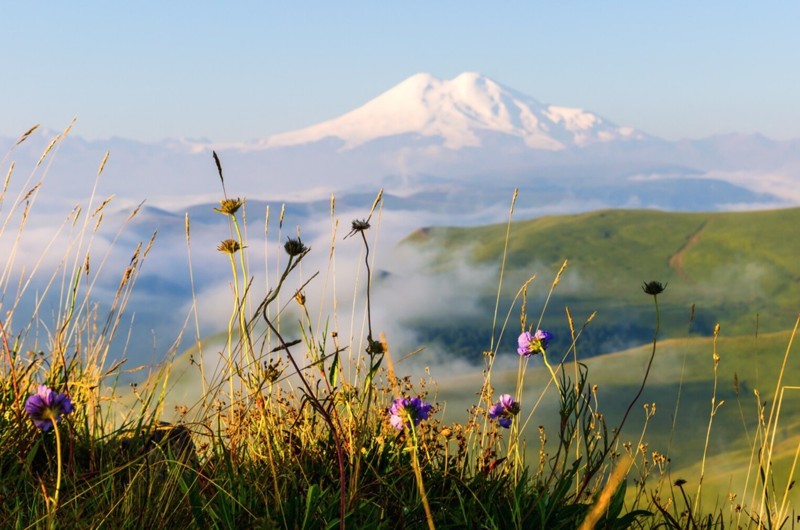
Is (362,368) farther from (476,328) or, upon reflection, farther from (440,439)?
(476,328)

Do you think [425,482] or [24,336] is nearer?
[425,482]

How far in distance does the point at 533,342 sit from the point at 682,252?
469 feet

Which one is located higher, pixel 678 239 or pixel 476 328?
pixel 678 239

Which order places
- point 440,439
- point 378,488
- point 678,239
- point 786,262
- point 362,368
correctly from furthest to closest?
1. point 678,239
2. point 786,262
3. point 362,368
4. point 440,439
5. point 378,488

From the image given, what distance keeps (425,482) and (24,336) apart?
2.46 meters

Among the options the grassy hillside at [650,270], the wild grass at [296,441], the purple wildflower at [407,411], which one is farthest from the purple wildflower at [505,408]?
the grassy hillside at [650,270]

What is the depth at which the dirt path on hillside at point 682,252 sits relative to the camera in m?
133

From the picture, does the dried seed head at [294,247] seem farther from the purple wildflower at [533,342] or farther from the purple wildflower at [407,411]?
the purple wildflower at [533,342]

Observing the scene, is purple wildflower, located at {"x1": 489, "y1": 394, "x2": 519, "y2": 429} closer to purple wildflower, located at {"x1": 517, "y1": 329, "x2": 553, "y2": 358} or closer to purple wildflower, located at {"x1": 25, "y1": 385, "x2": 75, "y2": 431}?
purple wildflower, located at {"x1": 517, "y1": 329, "x2": 553, "y2": 358}

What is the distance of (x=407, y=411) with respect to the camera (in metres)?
2.45

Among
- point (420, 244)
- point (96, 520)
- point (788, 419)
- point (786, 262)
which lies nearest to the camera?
point (96, 520)

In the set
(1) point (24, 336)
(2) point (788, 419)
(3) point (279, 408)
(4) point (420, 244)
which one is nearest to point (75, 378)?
(1) point (24, 336)

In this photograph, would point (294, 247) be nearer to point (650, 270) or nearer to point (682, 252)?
point (650, 270)

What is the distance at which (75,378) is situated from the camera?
410 cm
